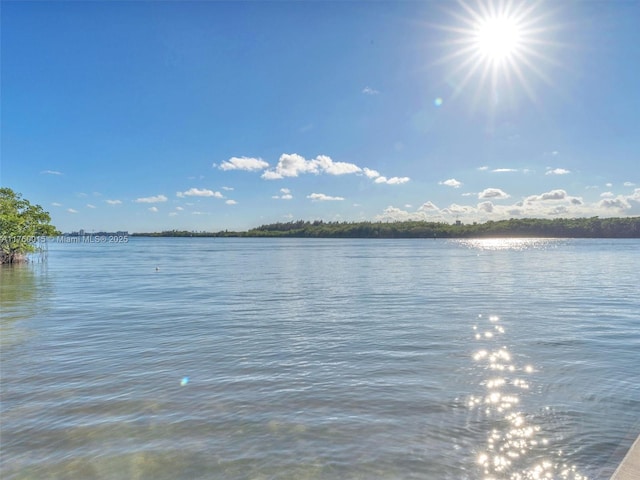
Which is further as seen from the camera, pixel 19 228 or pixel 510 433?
pixel 19 228

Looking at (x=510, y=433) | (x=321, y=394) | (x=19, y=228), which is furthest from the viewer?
(x=19, y=228)

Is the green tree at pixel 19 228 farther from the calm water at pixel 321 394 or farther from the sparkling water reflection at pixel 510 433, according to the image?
the sparkling water reflection at pixel 510 433

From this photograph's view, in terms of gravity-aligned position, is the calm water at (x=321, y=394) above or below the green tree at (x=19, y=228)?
below

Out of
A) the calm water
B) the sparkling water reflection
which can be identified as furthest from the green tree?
the sparkling water reflection

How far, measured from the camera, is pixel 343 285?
3497cm

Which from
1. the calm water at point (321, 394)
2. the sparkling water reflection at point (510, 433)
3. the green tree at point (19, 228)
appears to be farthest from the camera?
the green tree at point (19, 228)

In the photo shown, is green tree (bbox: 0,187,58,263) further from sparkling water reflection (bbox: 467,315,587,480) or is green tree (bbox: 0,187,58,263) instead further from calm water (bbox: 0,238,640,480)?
sparkling water reflection (bbox: 467,315,587,480)

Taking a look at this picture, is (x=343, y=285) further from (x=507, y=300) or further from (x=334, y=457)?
(x=334, y=457)

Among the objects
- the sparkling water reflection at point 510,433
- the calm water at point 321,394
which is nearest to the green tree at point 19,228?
the calm water at point 321,394

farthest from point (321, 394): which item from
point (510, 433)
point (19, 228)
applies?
point (19, 228)

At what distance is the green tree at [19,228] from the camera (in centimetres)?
5522

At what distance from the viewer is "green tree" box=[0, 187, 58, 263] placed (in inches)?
2174

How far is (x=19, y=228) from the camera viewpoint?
184 feet

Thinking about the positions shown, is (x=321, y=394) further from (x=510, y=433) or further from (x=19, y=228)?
(x=19, y=228)
